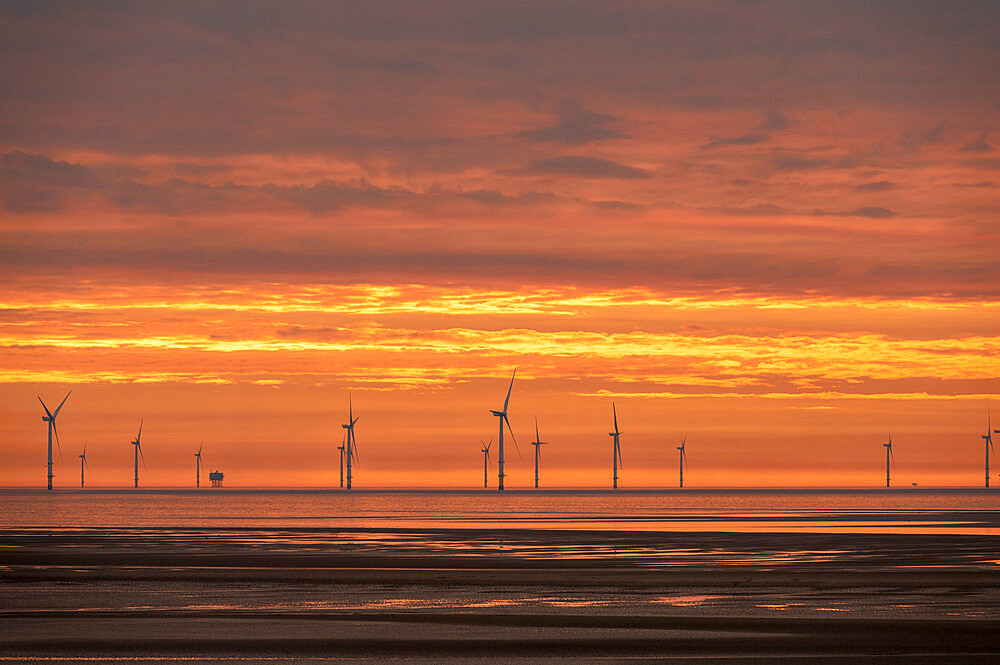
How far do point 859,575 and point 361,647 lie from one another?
90.8 ft

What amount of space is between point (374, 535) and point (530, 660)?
6896 cm

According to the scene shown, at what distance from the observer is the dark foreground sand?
105 ft

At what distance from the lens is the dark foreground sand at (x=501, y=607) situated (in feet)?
105

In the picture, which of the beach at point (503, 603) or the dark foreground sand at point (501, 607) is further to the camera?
the beach at point (503, 603)

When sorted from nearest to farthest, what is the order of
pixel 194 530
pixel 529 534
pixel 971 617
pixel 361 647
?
pixel 361 647 → pixel 971 617 → pixel 529 534 → pixel 194 530

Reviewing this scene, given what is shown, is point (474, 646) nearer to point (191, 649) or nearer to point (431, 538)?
point (191, 649)

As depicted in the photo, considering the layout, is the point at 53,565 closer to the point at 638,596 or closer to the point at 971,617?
the point at 638,596

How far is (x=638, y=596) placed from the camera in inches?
1805

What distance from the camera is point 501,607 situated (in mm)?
42375

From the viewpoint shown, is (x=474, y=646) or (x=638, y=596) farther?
(x=638, y=596)

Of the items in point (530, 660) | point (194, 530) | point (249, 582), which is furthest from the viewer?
point (194, 530)

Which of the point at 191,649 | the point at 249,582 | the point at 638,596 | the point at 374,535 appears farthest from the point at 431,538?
the point at 191,649

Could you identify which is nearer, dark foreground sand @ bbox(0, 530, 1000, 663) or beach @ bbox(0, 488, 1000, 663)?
dark foreground sand @ bbox(0, 530, 1000, 663)

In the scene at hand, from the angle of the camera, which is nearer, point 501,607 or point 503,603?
point 501,607
